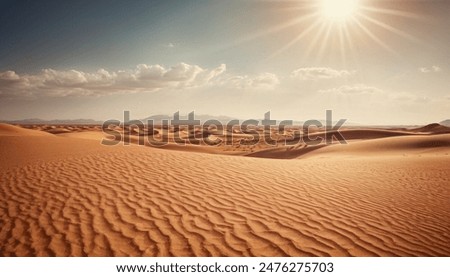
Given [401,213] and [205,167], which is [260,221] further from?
[205,167]

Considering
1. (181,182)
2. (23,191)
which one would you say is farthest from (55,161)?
(181,182)

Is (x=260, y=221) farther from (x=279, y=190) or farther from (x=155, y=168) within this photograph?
(x=155, y=168)

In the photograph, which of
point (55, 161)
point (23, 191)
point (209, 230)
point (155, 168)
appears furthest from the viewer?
point (55, 161)

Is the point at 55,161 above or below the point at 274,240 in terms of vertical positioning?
above

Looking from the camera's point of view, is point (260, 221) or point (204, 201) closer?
point (260, 221)
